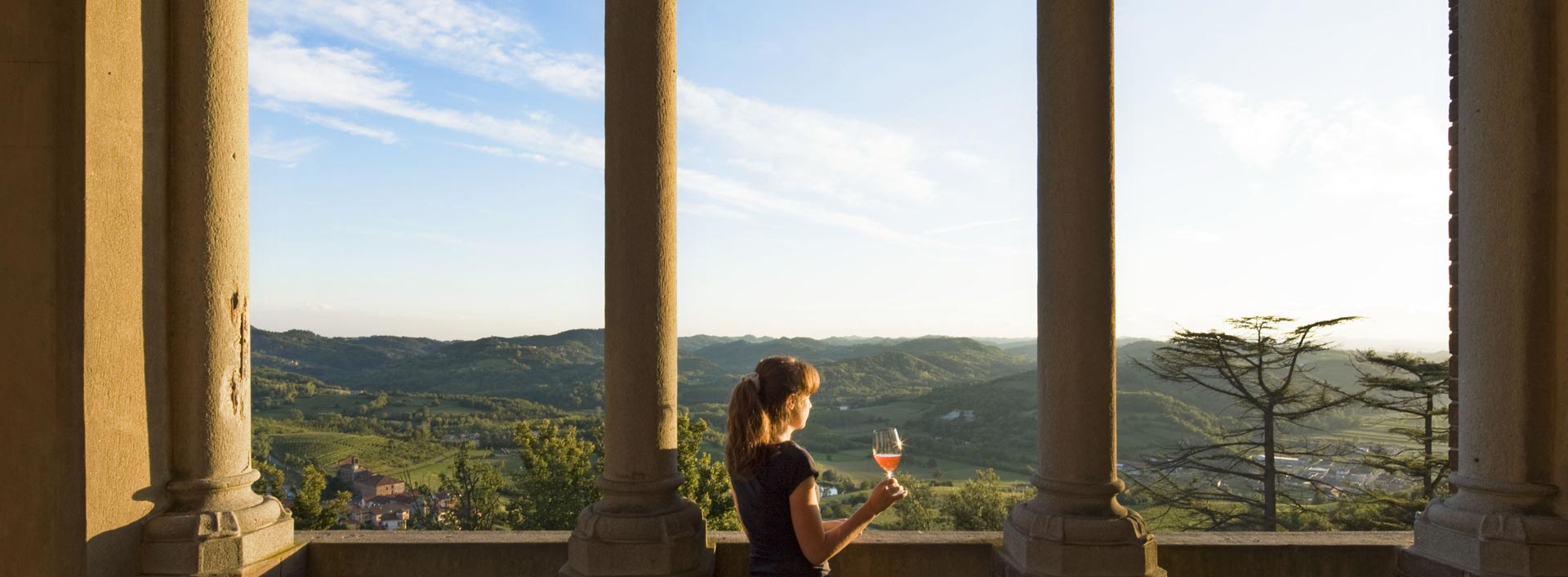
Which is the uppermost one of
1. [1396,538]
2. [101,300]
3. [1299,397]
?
[101,300]

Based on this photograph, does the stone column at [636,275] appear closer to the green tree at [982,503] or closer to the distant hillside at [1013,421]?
the green tree at [982,503]

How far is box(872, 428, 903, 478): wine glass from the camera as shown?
1244 cm

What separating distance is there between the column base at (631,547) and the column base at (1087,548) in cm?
671

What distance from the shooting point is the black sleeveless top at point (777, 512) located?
11430 millimetres

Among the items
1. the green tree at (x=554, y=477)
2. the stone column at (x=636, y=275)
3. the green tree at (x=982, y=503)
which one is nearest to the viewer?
the stone column at (x=636, y=275)

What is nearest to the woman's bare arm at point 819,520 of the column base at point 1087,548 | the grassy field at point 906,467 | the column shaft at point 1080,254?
the column base at point 1087,548

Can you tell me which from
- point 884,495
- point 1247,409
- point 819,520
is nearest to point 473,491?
point 1247,409

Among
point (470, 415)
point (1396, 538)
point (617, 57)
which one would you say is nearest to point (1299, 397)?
point (1396, 538)

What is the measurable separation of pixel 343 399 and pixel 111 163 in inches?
4851

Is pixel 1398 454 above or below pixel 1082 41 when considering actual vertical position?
below

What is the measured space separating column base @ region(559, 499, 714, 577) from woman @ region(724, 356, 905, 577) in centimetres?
446

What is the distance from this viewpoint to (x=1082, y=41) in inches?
651

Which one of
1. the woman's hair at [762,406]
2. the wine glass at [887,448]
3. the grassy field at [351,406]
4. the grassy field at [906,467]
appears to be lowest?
the grassy field at [906,467]

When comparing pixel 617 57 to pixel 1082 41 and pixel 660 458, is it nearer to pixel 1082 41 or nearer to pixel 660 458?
pixel 660 458
